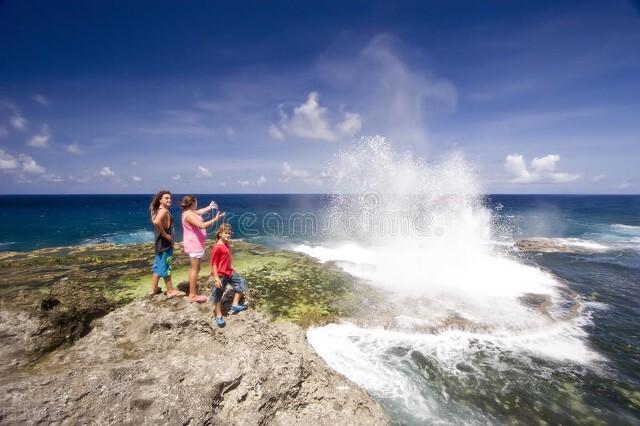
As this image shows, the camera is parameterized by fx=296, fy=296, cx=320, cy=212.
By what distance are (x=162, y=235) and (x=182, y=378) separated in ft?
12.5

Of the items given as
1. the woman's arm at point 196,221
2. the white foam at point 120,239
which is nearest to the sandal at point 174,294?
the woman's arm at point 196,221

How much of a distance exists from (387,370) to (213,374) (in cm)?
672

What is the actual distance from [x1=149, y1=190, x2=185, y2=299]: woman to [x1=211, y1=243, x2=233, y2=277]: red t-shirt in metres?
1.50

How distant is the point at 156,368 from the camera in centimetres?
489

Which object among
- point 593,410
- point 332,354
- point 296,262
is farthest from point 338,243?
point 593,410

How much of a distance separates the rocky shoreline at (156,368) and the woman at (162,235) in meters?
0.50

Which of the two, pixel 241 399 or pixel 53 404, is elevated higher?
pixel 53 404

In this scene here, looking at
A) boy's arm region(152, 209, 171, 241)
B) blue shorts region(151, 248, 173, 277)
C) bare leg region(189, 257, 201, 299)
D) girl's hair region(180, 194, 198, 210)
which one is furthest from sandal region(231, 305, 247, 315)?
girl's hair region(180, 194, 198, 210)

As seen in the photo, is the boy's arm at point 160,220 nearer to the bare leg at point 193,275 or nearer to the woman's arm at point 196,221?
the woman's arm at point 196,221

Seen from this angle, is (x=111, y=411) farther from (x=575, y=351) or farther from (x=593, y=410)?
(x=575, y=351)

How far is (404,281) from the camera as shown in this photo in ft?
57.8

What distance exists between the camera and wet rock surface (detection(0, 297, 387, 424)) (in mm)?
4184

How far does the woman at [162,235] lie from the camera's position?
24.1 feet

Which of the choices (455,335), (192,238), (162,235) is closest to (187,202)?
(192,238)
